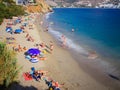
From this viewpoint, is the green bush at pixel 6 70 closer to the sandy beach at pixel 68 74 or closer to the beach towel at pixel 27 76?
the sandy beach at pixel 68 74

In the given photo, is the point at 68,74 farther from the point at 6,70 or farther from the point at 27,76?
the point at 6,70

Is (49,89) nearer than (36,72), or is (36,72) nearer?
(49,89)

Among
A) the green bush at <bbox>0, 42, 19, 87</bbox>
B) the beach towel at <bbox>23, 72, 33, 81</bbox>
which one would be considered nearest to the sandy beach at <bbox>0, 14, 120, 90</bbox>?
the beach towel at <bbox>23, 72, 33, 81</bbox>

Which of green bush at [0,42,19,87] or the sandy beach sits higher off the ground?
green bush at [0,42,19,87]

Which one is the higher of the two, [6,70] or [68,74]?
[6,70]

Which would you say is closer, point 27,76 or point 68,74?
point 27,76

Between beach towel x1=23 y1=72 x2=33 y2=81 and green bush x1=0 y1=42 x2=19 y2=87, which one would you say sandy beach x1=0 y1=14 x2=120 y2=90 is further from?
green bush x1=0 y1=42 x2=19 y2=87

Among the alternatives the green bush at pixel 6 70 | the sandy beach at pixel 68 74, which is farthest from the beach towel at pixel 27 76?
the green bush at pixel 6 70

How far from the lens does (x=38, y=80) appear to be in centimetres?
1681

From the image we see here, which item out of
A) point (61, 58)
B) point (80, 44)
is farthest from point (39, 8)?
point (61, 58)

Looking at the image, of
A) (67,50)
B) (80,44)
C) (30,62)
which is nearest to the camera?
A: (30,62)

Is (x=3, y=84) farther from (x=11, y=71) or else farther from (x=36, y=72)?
(x=36, y=72)

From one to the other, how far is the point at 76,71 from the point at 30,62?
466 centimetres

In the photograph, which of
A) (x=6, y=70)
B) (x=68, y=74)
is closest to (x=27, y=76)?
(x=68, y=74)
